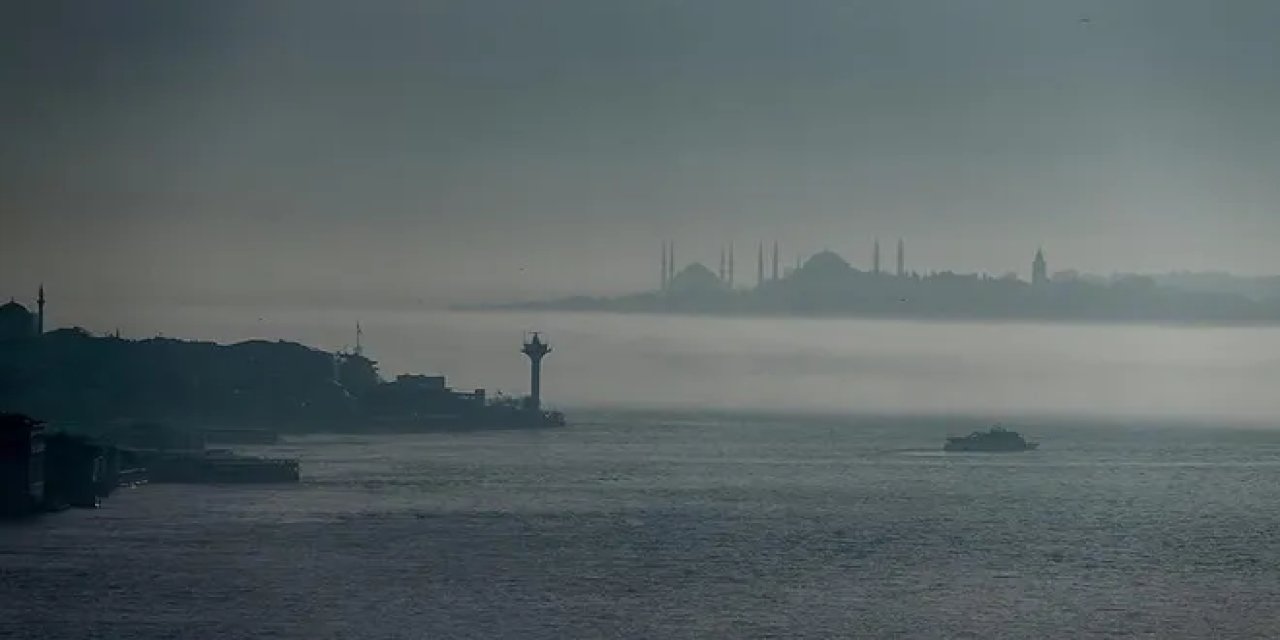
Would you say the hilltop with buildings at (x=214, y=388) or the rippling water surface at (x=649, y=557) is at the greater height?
the hilltop with buildings at (x=214, y=388)

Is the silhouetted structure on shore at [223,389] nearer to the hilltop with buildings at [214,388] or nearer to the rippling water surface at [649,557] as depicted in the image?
the hilltop with buildings at [214,388]

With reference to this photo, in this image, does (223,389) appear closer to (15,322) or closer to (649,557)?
(15,322)

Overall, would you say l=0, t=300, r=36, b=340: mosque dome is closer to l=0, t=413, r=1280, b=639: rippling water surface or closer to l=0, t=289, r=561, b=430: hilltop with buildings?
l=0, t=289, r=561, b=430: hilltop with buildings

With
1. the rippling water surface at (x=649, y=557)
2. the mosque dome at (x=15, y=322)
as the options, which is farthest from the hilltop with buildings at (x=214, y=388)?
the rippling water surface at (x=649, y=557)

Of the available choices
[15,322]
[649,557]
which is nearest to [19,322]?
[15,322]

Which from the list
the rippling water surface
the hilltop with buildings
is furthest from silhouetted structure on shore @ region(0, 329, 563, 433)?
the rippling water surface

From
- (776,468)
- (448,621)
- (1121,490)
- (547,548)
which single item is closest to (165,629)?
(448,621)

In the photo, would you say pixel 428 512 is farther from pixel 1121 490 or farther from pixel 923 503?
pixel 1121 490
